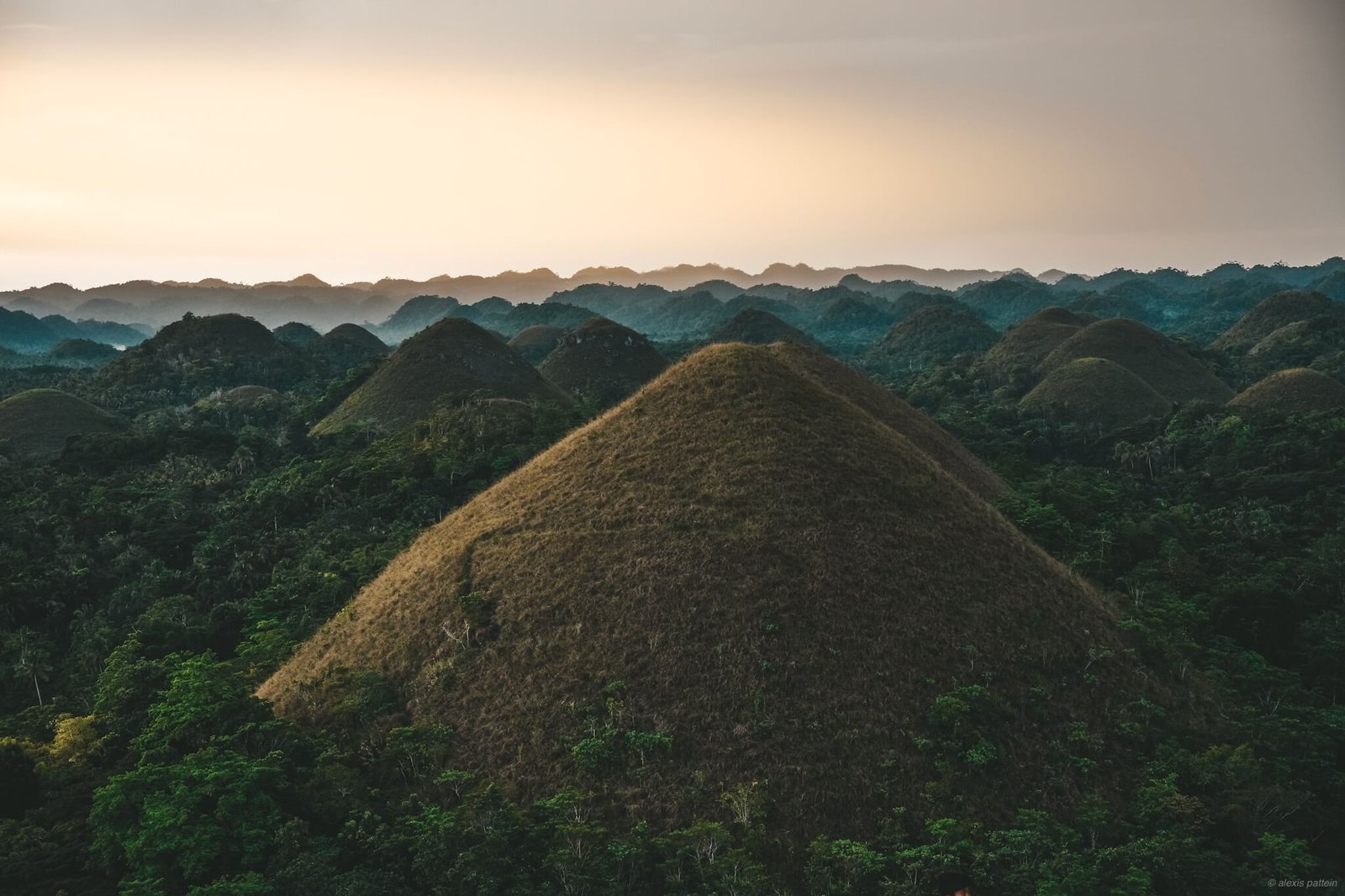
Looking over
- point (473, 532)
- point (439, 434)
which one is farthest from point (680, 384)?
point (439, 434)

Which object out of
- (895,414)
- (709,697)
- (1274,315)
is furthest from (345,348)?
(1274,315)

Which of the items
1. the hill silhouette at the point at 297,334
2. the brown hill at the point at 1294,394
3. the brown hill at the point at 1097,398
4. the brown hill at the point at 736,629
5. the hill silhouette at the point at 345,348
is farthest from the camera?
the hill silhouette at the point at 297,334

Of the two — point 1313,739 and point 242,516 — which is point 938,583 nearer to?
point 1313,739

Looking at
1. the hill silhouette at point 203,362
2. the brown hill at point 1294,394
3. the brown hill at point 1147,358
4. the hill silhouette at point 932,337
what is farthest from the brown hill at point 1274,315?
the hill silhouette at point 203,362

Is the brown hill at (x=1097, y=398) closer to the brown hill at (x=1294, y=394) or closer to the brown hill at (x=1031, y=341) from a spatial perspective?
the brown hill at (x=1294, y=394)

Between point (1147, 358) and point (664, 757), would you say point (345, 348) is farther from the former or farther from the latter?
point (664, 757)
